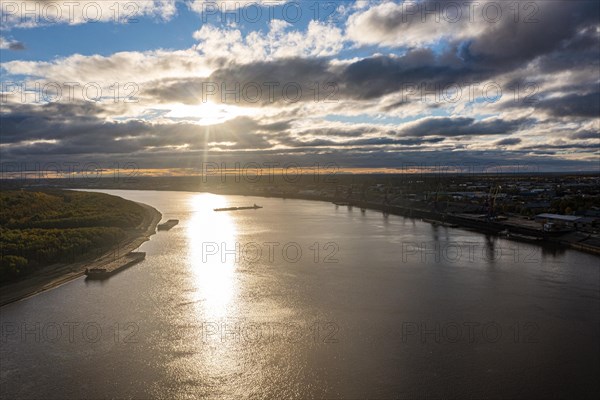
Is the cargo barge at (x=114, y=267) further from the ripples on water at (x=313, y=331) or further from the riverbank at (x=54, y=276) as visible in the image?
the ripples on water at (x=313, y=331)

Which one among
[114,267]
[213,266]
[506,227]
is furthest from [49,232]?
[506,227]

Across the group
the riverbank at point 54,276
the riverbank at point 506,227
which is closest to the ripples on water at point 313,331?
the riverbank at point 54,276

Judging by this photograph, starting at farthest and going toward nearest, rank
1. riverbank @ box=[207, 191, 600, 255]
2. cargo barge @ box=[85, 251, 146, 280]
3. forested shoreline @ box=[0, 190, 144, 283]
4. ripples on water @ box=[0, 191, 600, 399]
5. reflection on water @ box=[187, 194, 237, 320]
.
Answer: riverbank @ box=[207, 191, 600, 255] < forested shoreline @ box=[0, 190, 144, 283] < cargo barge @ box=[85, 251, 146, 280] < reflection on water @ box=[187, 194, 237, 320] < ripples on water @ box=[0, 191, 600, 399]

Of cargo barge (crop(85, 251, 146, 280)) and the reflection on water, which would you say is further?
cargo barge (crop(85, 251, 146, 280))

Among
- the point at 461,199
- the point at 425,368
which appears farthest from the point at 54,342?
the point at 461,199

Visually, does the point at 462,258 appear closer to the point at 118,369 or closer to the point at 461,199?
the point at 118,369

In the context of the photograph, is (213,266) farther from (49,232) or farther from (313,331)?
(313,331)

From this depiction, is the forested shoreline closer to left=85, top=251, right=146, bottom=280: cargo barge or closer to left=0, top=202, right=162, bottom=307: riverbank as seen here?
left=0, top=202, right=162, bottom=307: riverbank

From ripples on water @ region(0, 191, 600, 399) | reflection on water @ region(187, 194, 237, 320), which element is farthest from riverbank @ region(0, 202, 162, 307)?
reflection on water @ region(187, 194, 237, 320)

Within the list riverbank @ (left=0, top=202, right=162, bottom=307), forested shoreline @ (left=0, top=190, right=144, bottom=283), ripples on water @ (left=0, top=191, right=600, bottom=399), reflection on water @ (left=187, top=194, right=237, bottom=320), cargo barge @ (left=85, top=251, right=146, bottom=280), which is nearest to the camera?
ripples on water @ (left=0, top=191, right=600, bottom=399)
